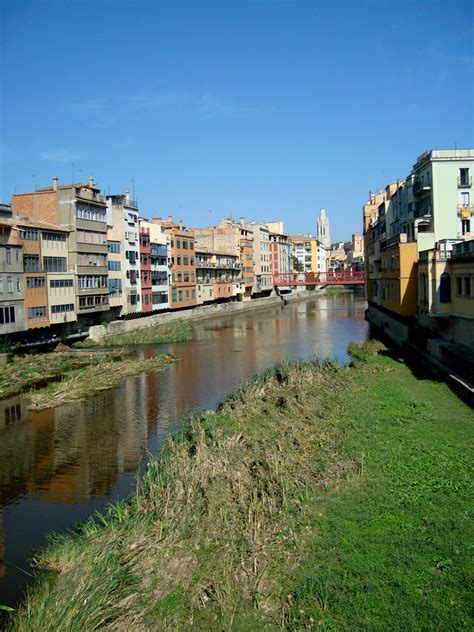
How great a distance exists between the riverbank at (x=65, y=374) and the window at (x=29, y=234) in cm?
629

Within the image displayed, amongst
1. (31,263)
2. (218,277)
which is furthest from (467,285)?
(218,277)

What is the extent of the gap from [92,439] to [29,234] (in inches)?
712

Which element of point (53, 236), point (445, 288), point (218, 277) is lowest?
point (445, 288)

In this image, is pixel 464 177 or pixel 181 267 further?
pixel 181 267

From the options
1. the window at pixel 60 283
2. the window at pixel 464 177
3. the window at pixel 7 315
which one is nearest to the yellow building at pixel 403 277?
the window at pixel 464 177

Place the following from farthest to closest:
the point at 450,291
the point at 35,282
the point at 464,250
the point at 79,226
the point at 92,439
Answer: the point at 79,226 < the point at 35,282 < the point at 450,291 < the point at 464,250 < the point at 92,439

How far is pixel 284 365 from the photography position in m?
23.1

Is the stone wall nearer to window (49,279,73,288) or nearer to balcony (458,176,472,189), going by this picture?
window (49,279,73,288)

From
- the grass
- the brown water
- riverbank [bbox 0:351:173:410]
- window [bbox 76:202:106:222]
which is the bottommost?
the brown water

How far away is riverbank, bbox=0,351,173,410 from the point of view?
2302 cm

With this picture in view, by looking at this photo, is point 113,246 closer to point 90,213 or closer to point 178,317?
point 90,213

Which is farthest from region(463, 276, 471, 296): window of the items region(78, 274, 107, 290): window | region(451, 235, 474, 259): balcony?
region(78, 274, 107, 290): window

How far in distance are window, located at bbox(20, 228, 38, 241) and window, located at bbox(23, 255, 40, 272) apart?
3.20 feet

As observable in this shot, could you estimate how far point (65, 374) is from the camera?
26547 mm
